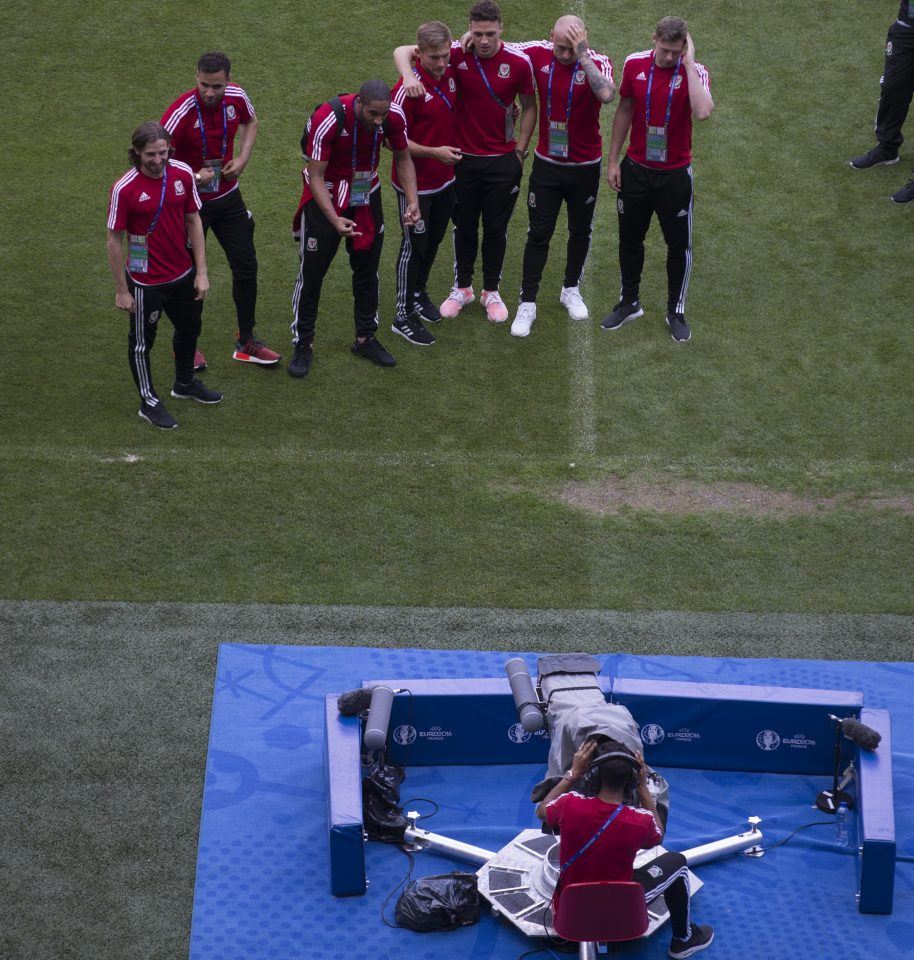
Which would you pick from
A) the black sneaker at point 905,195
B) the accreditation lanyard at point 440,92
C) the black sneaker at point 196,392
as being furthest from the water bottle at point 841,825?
the black sneaker at point 905,195

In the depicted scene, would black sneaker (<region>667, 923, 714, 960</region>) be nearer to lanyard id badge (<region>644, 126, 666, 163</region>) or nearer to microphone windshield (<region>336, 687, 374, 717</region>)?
microphone windshield (<region>336, 687, 374, 717</region>)

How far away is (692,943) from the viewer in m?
5.06

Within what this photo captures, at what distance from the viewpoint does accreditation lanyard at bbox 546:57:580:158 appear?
26.0 ft

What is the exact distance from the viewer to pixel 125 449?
7645 millimetres

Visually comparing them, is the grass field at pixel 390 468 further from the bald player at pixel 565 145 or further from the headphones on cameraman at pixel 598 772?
the headphones on cameraman at pixel 598 772

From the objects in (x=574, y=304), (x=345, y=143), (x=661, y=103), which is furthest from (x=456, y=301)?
(x=661, y=103)

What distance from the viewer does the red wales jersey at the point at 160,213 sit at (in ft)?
22.8

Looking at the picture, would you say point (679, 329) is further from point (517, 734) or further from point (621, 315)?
point (517, 734)

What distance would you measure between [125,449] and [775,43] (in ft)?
21.5

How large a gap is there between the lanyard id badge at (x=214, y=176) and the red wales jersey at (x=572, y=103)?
189cm

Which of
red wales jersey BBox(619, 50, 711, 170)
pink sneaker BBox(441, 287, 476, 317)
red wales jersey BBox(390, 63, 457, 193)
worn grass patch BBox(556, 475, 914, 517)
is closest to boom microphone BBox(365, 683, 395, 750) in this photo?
worn grass patch BBox(556, 475, 914, 517)

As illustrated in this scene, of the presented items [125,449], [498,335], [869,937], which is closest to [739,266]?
[498,335]

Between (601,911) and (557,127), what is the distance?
4.93 metres

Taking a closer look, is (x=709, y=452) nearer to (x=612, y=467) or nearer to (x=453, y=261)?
(x=612, y=467)
